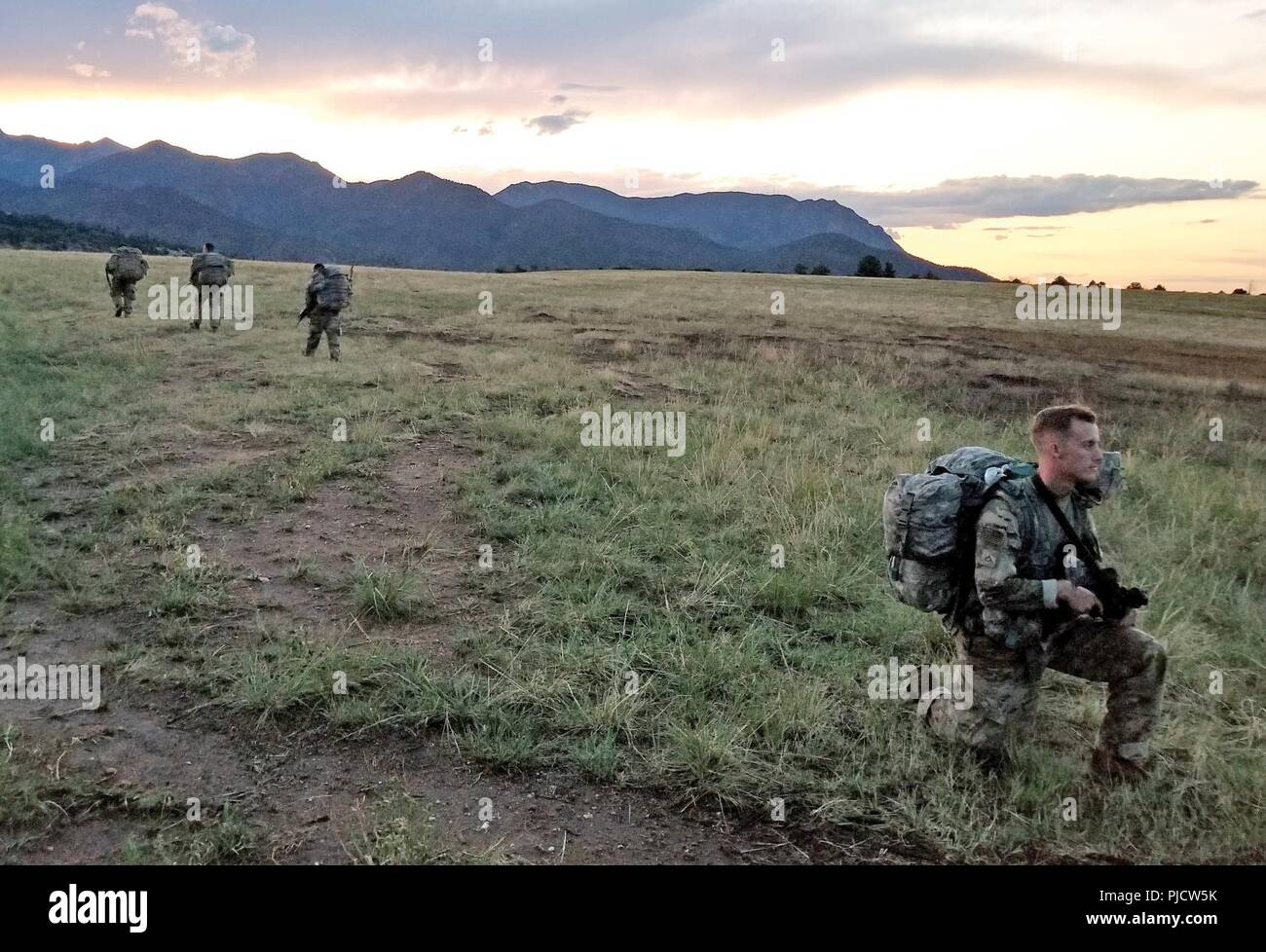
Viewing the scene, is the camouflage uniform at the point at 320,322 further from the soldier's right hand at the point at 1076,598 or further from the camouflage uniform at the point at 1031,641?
the soldier's right hand at the point at 1076,598

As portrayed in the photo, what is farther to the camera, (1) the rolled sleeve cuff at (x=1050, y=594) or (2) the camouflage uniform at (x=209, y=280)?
(2) the camouflage uniform at (x=209, y=280)

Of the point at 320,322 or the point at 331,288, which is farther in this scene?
the point at 320,322

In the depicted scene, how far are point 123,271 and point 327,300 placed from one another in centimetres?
876

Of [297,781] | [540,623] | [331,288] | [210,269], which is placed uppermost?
[210,269]

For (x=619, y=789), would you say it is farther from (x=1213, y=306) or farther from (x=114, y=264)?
(x=1213, y=306)

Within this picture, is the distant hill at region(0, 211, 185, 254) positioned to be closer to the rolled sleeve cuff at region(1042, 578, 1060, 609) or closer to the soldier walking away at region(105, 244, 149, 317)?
the soldier walking away at region(105, 244, 149, 317)

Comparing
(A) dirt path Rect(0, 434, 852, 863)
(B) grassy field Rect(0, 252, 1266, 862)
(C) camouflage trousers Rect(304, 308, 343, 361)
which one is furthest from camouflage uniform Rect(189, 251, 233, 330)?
(A) dirt path Rect(0, 434, 852, 863)

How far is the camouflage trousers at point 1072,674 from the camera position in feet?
12.6

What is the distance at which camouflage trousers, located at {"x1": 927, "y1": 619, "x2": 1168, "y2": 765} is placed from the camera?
3.83 meters

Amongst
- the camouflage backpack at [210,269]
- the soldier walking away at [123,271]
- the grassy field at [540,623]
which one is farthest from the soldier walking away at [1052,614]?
the soldier walking away at [123,271]

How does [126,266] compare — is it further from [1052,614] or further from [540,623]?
[1052,614]

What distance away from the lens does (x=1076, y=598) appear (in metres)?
3.48

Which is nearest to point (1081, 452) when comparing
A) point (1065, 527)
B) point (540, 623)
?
point (1065, 527)

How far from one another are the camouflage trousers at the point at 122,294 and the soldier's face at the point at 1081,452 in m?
22.6
